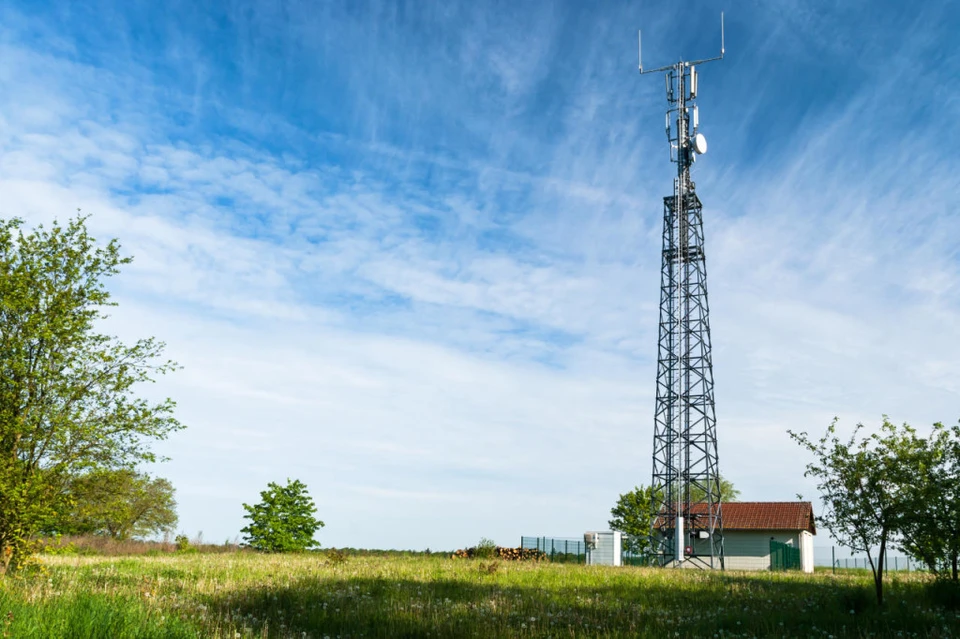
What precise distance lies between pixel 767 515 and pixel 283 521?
1405 inches

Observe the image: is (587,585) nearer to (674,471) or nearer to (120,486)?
(120,486)

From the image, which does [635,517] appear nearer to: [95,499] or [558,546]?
[558,546]

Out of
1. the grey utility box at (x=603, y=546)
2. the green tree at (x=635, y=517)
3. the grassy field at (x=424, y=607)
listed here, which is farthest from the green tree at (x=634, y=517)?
the grassy field at (x=424, y=607)

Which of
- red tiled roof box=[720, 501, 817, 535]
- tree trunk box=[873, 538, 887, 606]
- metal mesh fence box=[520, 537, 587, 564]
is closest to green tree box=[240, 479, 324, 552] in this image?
metal mesh fence box=[520, 537, 587, 564]

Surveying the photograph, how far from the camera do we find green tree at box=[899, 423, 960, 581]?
18.4 m

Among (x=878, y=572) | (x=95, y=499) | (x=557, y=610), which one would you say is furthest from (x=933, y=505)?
(x=95, y=499)

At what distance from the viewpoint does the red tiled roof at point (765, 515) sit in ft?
178

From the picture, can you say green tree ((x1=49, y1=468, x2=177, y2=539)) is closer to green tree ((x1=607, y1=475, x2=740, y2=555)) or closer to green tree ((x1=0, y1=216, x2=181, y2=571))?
green tree ((x1=0, y1=216, x2=181, y2=571))

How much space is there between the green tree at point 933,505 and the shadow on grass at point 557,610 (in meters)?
1.26

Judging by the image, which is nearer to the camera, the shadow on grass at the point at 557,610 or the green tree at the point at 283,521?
the shadow on grass at the point at 557,610

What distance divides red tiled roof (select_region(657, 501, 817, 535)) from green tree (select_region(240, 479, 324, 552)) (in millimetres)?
28154

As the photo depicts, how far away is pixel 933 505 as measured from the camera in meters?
18.7

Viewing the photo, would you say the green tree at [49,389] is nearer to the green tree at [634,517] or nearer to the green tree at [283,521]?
the green tree at [283,521]

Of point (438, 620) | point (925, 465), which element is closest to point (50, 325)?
point (438, 620)
